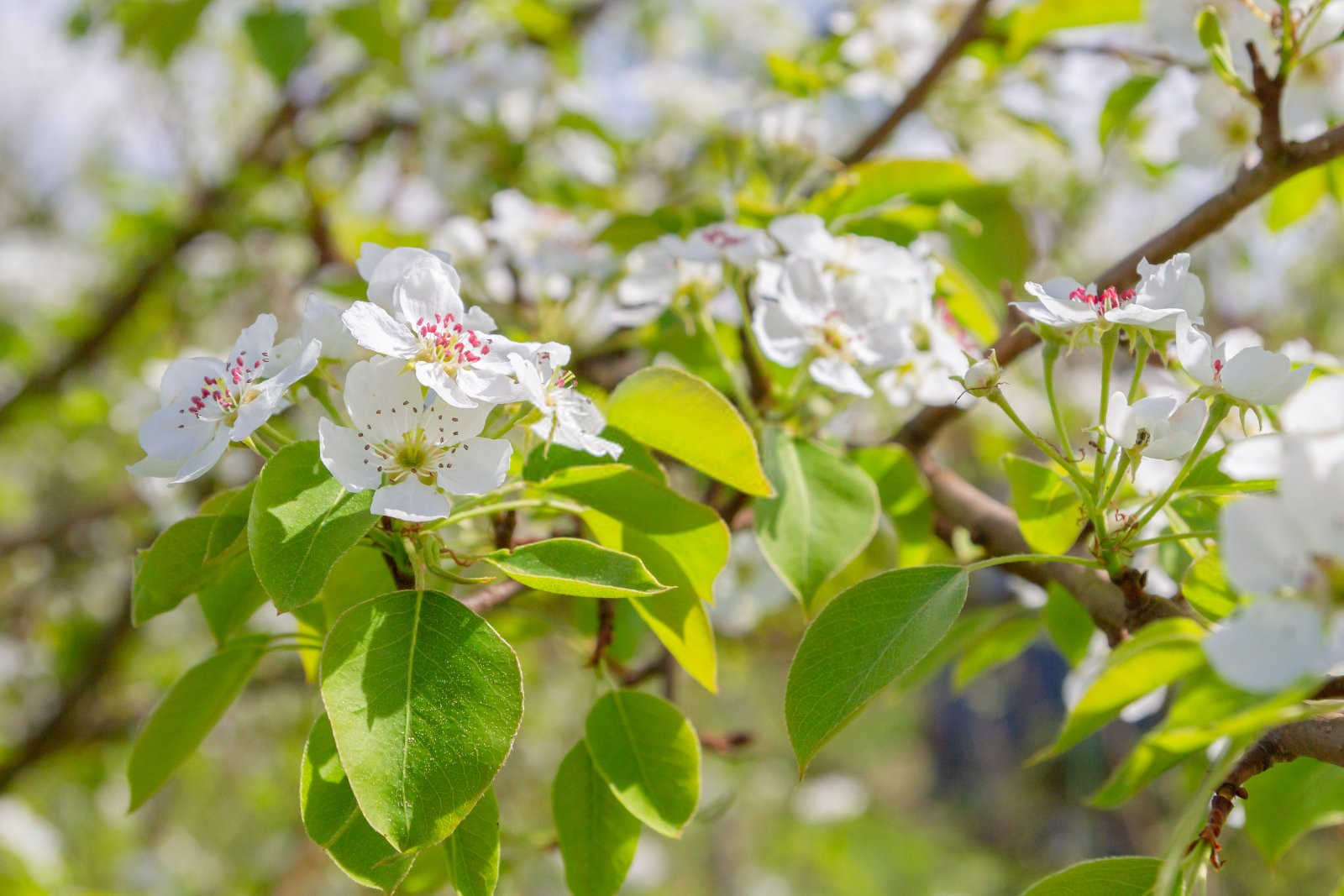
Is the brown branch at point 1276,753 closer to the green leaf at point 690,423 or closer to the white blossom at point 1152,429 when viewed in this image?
the white blossom at point 1152,429

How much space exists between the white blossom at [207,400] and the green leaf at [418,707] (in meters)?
0.15

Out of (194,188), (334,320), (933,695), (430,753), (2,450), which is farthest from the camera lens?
(933,695)

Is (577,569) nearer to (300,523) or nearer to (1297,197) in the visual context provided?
(300,523)

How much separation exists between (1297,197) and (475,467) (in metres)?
1.04

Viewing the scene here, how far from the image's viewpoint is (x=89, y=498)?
3.57m

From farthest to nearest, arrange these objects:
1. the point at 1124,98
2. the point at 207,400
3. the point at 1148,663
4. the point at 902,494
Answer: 1. the point at 1124,98
2. the point at 902,494
3. the point at 207,400
4. the point at 1148,663

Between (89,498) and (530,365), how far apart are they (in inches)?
138

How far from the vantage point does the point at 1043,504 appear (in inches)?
29.8

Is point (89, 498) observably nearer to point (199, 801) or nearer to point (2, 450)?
point (2, 450)

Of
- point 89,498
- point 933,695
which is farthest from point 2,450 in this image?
point 933,695

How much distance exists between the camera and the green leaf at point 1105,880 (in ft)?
2.10

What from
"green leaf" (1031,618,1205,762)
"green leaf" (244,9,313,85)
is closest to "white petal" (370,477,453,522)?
"green leaf" (1031,618,1205,762)

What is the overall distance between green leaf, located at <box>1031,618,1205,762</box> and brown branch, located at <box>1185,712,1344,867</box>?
15 centimetres

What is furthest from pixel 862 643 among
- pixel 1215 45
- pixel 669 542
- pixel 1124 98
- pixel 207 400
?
pixel 1124 98
